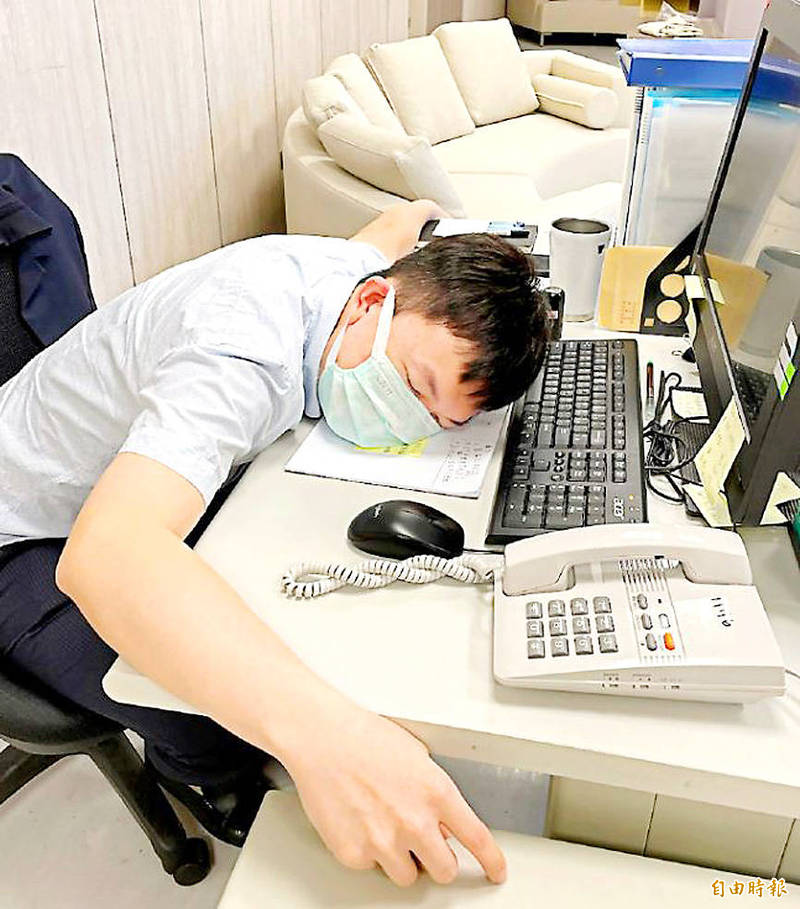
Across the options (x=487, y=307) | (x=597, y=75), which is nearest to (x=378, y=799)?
(x=487, y=307)

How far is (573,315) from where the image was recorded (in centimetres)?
142

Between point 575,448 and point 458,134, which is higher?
point 575,448

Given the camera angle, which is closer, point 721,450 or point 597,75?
point 721,450

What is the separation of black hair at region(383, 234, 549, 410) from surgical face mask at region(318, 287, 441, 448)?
5cm

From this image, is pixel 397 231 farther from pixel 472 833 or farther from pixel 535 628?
pixel 472 833

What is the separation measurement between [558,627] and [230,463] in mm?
352

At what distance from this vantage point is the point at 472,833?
26.9 inches

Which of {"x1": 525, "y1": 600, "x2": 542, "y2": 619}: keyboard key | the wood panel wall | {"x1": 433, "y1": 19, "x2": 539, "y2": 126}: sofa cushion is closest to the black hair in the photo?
{"x1": 525, "y1": 600, "x2": 542, "y2": 619}: keyboard key

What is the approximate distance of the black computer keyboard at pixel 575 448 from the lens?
91cm

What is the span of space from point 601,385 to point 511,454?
0.21 m

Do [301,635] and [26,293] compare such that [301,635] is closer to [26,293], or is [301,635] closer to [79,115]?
[26,293]

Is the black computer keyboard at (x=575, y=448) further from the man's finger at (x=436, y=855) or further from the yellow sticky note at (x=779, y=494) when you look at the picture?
the man's finger at (x=436, y=855)

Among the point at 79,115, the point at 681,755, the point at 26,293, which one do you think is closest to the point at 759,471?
the point at 681,755

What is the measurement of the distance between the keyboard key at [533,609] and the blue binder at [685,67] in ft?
3.02
